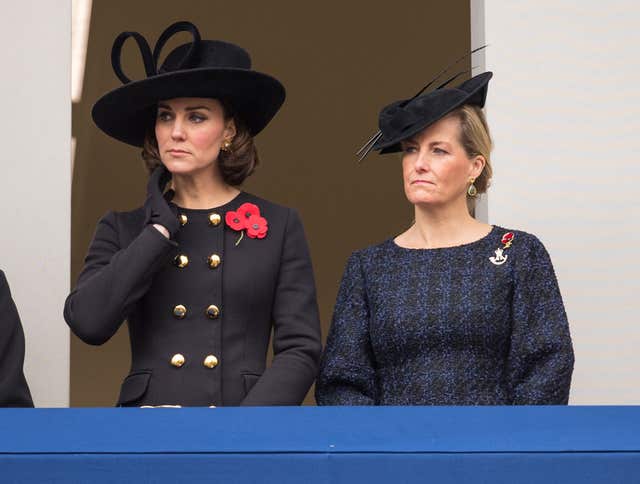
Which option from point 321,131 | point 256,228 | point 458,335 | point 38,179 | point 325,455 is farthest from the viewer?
point 321,131

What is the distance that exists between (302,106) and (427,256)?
13.7ft

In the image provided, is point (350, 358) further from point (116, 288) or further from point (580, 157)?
point (580, 157)

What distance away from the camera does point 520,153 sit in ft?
12.1

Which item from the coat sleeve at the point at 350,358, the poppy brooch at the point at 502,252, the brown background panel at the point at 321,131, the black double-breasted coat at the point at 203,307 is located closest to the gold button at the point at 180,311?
the black double-breasted coat at the point at 203,307

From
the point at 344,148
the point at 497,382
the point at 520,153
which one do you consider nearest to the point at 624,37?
the point at 520,153

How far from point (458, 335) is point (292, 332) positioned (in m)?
0.37

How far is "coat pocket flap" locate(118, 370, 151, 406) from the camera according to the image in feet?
8.98

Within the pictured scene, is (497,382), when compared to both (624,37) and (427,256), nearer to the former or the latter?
(427,256)

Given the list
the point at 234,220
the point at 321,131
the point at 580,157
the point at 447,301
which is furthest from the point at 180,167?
the point at 321,131

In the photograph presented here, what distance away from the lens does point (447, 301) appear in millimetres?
2775

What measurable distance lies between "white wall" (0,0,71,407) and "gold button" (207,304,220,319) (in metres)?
0.95

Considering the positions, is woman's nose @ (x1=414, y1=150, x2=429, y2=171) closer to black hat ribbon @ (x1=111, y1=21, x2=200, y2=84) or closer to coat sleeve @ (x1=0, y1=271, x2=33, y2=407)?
black hat ribbon @ (x1=111, y1=21, x2=200, y2=84)

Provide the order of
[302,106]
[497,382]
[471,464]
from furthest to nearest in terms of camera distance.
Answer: [302,106], [497,382], [471,464]

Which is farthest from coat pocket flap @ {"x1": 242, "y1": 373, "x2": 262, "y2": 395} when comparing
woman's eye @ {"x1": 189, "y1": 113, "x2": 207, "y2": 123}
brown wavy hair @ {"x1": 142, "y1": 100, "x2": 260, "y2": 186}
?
woman's eye @ {"x1": 189, "y1": 113, "x2": 207, "y2": 123}
